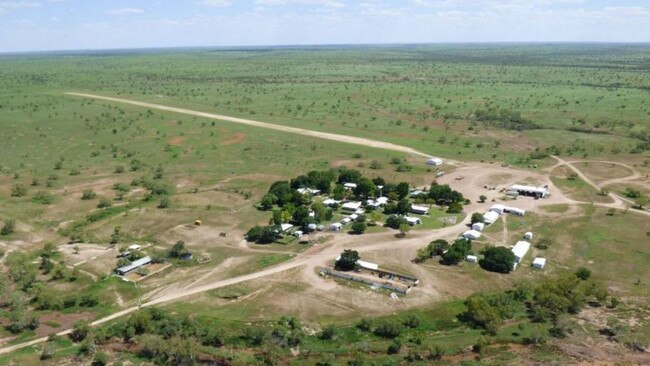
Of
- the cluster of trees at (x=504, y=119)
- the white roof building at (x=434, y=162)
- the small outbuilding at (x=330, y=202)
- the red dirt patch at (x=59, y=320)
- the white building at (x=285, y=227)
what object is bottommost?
the red dirt patch at (x=59, y=320)

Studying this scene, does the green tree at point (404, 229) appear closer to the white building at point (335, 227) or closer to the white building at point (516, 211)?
the white building at point (335, 227)

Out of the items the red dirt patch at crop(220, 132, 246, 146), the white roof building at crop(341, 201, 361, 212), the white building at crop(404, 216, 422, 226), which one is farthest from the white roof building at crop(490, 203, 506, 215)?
the red dirt patch at crop(220, 132, 246, 146)

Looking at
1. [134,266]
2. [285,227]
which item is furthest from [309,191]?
[134,266]

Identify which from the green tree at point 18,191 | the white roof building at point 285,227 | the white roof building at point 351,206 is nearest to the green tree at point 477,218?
the white roof building at point 351,206

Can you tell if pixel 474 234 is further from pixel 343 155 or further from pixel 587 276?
pixel 343 155

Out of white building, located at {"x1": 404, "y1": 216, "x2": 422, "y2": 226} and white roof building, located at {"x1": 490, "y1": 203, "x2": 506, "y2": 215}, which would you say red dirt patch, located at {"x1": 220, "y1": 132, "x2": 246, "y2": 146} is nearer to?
white building, located at {"x1": 404, "y1": 216, "x2": 422, "y2": 226}

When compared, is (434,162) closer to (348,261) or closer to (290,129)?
(290,129)
